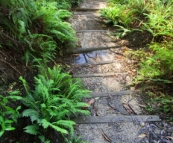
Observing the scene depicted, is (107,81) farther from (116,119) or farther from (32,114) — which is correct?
(32,114)

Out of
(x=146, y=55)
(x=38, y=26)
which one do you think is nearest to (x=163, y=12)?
(x=146, y=55)

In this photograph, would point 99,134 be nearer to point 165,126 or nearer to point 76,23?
point 165,126

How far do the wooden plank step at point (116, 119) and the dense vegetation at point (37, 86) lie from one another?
0.15m

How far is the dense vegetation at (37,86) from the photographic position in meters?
3.11

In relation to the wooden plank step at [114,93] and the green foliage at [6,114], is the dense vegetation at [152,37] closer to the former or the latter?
the wooden plank step at [114,93]

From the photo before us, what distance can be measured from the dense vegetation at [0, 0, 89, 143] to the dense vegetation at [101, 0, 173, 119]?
5.13 feet

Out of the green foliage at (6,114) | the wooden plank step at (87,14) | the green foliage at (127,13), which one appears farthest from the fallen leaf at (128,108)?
the wooden plank step at (87,14)

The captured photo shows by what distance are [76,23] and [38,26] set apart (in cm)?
204

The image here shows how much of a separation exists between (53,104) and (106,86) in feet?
5.07

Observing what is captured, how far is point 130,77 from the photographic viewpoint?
4.75 m

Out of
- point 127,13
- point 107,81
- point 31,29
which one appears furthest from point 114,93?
point 127,13

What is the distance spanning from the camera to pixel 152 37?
5.76 metres

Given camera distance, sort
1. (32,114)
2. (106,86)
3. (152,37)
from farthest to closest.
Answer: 1. (152,37)
2. (106,86)
3. (32,114)

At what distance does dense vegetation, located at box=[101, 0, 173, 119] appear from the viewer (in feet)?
14.1
